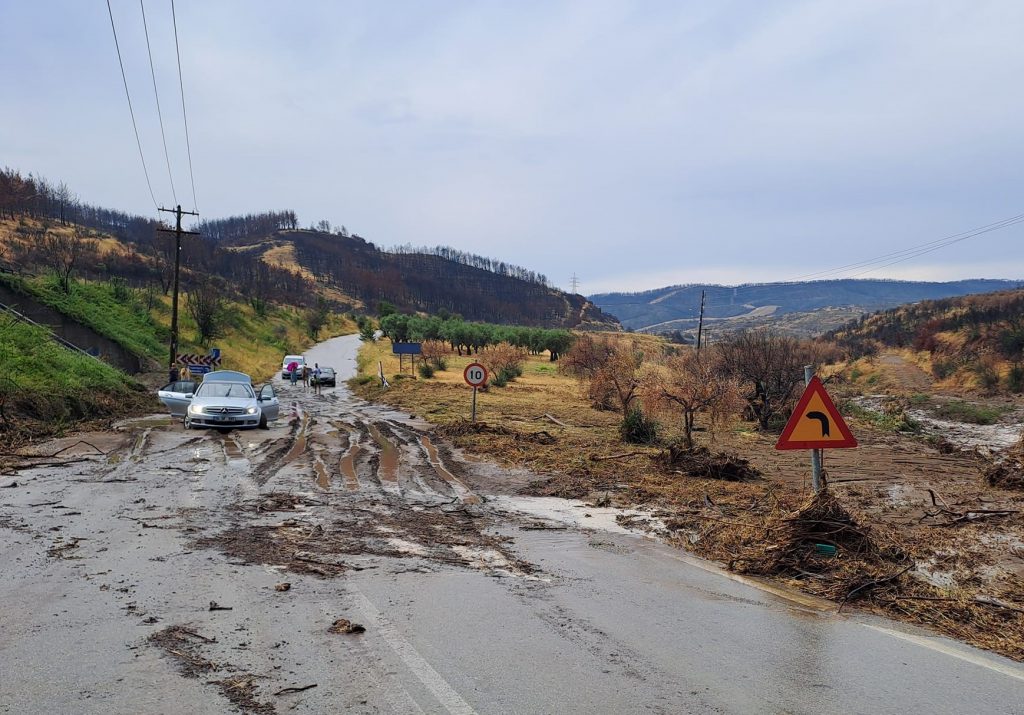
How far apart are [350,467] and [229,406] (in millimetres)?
7599

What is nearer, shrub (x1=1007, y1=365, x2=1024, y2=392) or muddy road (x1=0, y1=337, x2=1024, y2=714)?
muddy road (x1=0, y1=337, x2=1024, y2=714)

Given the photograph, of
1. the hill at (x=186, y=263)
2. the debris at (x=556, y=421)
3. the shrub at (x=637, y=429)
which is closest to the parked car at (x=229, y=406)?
the debris at (x=556, y=421)

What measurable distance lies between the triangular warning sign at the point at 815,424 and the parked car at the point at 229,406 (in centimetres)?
1628

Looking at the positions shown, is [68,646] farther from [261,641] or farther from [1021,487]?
[1021,487]

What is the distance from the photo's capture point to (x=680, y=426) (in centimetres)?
2489

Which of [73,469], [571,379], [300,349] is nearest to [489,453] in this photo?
[73,469]

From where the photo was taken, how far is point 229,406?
65.1ft

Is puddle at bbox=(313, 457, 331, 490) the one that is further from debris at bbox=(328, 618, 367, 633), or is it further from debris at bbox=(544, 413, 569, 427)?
debris at bbox=(544, 413, 569, 427)

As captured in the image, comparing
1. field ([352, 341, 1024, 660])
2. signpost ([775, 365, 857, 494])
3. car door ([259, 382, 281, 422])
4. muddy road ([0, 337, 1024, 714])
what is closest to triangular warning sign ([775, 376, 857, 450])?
signpost ([775, 365, 857, 494])

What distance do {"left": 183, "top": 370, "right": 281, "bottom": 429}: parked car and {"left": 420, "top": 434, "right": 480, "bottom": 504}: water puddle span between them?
18.2 feet

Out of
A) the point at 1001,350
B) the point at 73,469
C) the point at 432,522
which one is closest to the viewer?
the point at 432,522

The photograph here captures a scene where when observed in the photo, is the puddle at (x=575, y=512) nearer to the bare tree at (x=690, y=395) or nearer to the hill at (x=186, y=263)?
the bare tree at (x=690, y=395)

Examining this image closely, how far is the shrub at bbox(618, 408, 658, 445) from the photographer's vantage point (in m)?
19.7

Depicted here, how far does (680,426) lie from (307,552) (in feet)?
63.4
